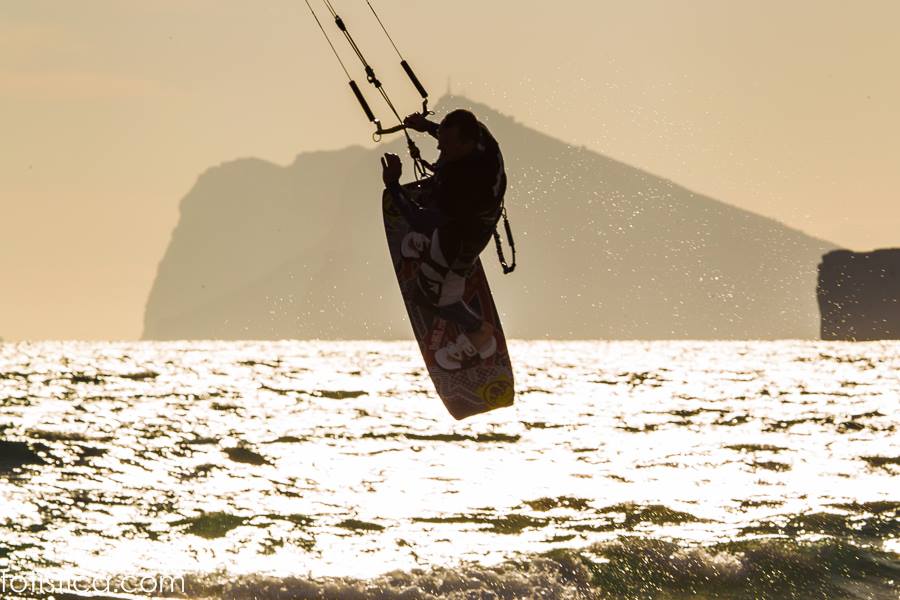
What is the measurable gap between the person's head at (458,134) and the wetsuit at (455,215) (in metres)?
0.07

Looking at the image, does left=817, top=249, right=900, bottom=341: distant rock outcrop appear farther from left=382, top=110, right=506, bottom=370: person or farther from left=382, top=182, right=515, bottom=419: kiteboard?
left=382, top=110, right=506, bottom=370: person

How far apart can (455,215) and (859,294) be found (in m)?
168

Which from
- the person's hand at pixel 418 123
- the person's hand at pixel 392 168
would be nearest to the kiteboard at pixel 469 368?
the person's hand at pixel 392 168

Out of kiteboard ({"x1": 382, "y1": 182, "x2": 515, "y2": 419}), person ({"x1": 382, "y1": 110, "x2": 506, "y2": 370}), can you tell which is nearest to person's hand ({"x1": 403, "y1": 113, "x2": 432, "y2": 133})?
person ({"x1": 382, "y1": 110, "x2": 506, "y2": 370})

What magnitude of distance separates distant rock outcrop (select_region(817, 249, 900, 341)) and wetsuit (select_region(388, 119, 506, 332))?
158 metres

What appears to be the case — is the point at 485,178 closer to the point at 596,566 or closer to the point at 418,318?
the point at 418,318

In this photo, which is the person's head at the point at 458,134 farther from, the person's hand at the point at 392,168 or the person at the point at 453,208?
the person's hand at the point at 392,168

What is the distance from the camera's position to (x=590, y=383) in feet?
236

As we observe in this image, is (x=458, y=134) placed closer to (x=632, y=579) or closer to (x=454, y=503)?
(x=632, y=579)

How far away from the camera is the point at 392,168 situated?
11.3 metres

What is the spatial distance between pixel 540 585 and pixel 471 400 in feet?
10.3

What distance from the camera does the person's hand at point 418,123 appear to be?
Answer: 10695mm

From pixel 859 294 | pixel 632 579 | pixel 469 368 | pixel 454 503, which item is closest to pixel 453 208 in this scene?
pixel 469 368

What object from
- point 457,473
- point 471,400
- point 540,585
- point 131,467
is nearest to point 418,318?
point 471,400
